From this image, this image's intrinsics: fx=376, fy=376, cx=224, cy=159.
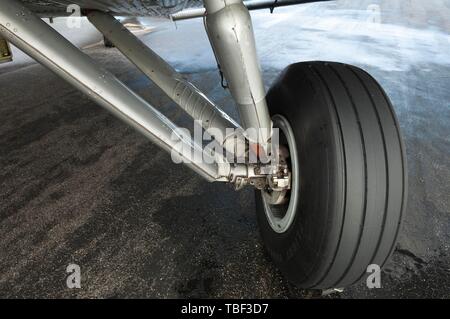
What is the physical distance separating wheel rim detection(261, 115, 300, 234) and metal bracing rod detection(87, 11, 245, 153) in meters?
0.16

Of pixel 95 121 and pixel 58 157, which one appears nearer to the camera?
pixel 58 157

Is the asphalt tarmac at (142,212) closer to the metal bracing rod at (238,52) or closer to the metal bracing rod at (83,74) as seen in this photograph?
the metal bracing rod at (83,74)

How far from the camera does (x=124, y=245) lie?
5.02 ft

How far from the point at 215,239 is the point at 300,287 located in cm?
43

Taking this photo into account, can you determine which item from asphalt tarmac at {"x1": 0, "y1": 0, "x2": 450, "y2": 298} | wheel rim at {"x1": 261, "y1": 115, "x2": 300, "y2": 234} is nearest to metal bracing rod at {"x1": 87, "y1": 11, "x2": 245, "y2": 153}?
Result: wheel rim at {"x1": 261, "y1": 115, "x2": 300, "y2": 234}

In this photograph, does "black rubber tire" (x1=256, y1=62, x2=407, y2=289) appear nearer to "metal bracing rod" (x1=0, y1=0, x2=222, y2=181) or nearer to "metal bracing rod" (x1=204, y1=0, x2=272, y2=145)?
"metal bracing rod" (x1=204, y1=0, x2=272, y2=145)

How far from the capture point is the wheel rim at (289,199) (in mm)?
1164

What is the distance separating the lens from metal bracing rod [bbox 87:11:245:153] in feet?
4.62

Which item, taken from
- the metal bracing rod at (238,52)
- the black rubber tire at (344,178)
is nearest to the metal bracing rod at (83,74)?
the metal bracing rod at (238,52)

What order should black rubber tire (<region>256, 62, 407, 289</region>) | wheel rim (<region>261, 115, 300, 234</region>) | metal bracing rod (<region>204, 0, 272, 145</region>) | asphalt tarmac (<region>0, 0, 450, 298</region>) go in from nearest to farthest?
metal bracing rod (<region>204, 0, 272, 145</region>), black rubber tire (<region>256, 62, 407, 289</region>), wheel rim (<region>261, 115, 300, 234</region>), asphalt tarmac (<region>0, 0, 450, 298</region>)

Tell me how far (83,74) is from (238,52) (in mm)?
438

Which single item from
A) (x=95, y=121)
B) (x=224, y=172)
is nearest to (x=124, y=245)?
(x=224, y=172)

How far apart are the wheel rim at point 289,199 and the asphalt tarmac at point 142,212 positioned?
205 mm
